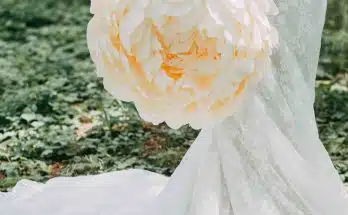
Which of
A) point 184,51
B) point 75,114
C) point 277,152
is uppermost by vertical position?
point 184,51

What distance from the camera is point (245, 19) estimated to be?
81.2 inches

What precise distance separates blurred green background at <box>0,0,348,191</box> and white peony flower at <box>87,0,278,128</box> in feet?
4.90

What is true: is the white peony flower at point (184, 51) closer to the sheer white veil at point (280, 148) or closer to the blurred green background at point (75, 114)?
the sheer white veil at point (280, 148)

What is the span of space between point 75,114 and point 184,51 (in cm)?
220

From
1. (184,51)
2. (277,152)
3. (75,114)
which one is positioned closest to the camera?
(184,51)

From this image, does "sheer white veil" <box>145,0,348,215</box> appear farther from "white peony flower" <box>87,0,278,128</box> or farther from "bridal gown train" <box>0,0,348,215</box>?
"white peony flower" <box>87,0,278,128</box>

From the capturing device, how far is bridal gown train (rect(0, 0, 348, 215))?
8.20 feet

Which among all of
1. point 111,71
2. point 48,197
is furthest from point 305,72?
point 48,197

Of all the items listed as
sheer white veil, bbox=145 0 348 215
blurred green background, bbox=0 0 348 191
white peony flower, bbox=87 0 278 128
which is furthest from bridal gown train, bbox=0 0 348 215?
blurred green background, bbox=0 0 348 191

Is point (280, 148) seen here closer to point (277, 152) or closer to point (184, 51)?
point (277, 152)

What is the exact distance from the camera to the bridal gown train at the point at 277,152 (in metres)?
2.50

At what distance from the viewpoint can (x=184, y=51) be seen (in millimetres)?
2098

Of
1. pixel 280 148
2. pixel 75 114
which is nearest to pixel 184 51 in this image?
pixel 280 148

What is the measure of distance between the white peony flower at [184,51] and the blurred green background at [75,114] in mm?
1493
